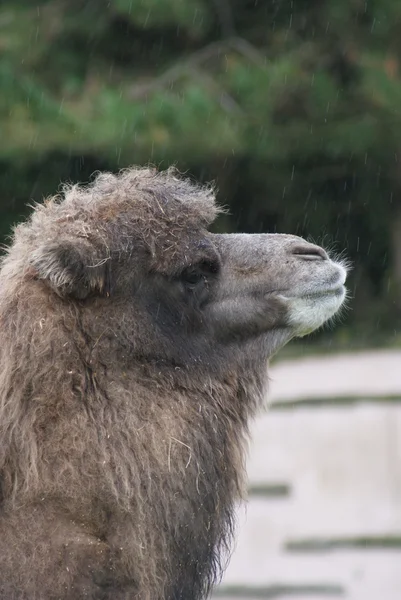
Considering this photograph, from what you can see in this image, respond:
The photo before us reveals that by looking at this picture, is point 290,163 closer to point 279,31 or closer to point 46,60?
point 279,31

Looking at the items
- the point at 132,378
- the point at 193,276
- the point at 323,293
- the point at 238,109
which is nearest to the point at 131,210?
the point at 193,276

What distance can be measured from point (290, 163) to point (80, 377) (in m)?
8.09

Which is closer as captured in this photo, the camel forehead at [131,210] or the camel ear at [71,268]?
the camel ear at [71,268]

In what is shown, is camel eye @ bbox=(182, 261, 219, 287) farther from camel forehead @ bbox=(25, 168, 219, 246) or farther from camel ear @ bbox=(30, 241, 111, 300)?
camel ear @ bbox=(30, 241, 111, 300)

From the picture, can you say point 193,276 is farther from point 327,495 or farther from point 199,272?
point 327,495

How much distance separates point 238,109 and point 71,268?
6.83 meters

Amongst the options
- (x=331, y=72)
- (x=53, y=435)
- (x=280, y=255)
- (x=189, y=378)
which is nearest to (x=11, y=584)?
(x=53, y=435)

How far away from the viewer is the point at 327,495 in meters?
9.12

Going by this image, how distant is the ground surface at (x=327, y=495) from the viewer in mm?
8875

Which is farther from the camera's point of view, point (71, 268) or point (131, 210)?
point (131, 210)

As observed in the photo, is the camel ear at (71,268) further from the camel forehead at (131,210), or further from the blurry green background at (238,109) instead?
the blurry green background at (238,109)

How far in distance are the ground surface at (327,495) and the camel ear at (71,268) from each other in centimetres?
515

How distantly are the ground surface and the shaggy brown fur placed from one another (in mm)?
4889

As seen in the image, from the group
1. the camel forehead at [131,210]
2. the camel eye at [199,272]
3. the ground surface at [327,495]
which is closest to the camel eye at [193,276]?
the camel eye at [199,272]
